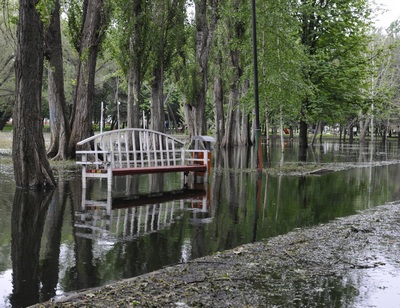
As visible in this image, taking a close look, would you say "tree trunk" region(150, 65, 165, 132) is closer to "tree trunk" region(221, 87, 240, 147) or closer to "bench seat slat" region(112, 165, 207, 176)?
"tree trunk" region(221, 87, 240, 147)

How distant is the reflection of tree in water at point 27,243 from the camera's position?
466cm

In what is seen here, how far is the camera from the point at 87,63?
1955cm

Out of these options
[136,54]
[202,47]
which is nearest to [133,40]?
[136,54]

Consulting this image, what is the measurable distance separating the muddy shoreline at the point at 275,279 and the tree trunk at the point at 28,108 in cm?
770

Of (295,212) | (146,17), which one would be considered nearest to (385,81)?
(146,17)

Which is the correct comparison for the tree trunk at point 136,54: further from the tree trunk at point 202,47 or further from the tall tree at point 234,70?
the tall tree at point 234,70

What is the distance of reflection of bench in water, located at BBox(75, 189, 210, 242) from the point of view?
759 centimetres

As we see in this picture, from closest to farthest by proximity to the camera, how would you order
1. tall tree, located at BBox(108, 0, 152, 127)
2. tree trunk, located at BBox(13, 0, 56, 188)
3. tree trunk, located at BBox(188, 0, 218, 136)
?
tree trunk, located at BBox(13, 0, 56, 188) → tall tree, located at BBox(108, 0, 152, 127) → tree trunk, located at BBox(188, 0, 218, 136)

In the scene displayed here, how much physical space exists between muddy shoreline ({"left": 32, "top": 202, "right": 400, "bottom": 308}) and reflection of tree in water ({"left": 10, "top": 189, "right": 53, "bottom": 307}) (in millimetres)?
475

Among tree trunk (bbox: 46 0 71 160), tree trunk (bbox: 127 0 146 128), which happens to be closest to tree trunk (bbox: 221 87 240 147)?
tree trunk (bbox: 127 0 146 128)

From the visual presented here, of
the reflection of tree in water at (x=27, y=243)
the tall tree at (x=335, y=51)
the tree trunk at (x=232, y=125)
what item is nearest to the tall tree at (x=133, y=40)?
the tall tree at (x=335, y=51)

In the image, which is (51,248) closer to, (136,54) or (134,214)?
(134,214)

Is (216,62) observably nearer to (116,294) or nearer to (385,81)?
(385,81)

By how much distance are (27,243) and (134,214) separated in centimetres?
281
